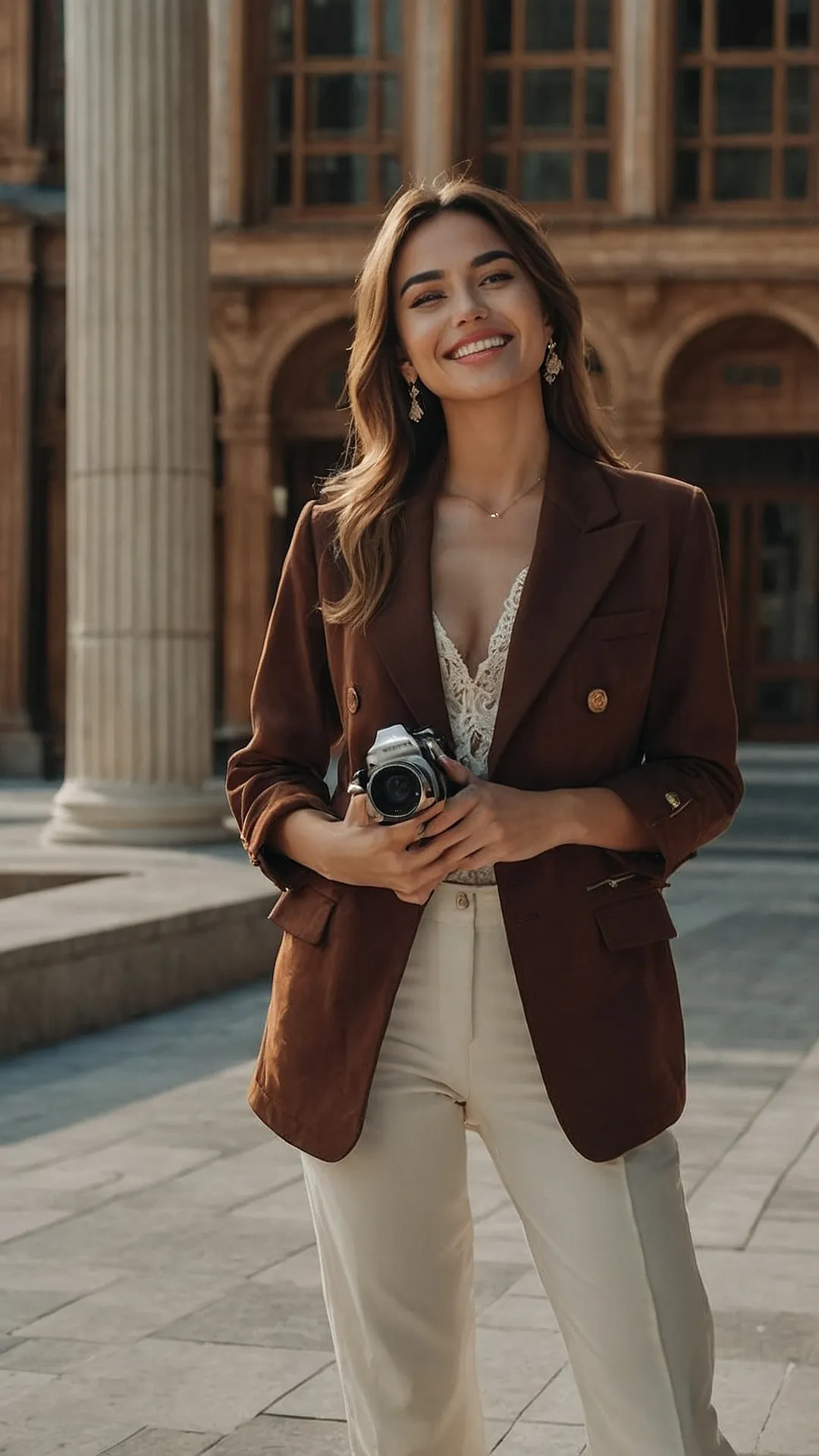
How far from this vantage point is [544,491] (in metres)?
2.76

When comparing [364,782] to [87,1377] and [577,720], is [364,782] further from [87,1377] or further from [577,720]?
[87,1377]

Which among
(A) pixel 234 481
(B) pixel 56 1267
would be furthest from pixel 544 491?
(A) pixel 234 481

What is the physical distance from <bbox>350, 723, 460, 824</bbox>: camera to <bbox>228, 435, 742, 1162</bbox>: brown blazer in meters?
0.18

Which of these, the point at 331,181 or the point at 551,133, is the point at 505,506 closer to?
the point at 551,133

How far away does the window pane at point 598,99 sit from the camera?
2738 centimetres

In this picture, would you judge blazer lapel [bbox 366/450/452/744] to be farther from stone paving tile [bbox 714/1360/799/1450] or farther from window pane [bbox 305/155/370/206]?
window pane [bbox 305/155/370/206]

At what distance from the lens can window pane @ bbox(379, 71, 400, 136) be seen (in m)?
27.7

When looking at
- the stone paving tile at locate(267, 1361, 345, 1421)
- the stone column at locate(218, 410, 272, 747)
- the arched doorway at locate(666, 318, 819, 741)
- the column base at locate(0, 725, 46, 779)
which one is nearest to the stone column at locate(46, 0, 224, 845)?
the stone paving tile at locate(267, 1361, 345, 1421)

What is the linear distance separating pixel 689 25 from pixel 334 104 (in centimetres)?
432

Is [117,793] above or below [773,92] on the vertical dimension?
below

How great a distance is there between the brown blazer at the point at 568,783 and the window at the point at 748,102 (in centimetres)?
2533

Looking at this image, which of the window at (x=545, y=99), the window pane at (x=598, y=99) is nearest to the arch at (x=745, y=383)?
the window at (x=545, y=99)

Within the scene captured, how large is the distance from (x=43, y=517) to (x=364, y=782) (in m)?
25.6

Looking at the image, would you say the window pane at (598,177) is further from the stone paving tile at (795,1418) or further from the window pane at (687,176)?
the stone paving tile at (795,1418)
